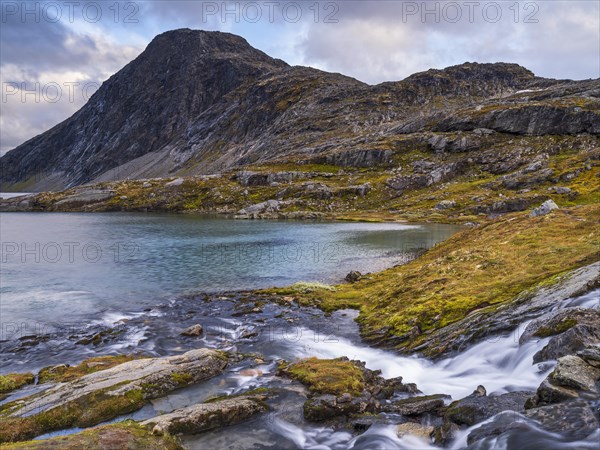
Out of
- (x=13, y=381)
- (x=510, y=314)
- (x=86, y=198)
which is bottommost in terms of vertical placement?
(x=13, y=381)

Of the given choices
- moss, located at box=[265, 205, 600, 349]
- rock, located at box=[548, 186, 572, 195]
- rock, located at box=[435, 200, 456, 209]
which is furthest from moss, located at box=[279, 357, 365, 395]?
rock, located at box=[548, 186, 572, 195]

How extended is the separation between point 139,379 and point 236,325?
10640 millimetres

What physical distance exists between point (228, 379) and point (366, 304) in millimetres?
15243

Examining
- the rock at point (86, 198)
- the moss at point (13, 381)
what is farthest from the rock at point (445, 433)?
the rock at point (86, 198)

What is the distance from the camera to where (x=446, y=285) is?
27.6 meters

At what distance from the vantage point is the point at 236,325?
2733 centimetres

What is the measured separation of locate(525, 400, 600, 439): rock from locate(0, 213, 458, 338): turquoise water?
1115 inches

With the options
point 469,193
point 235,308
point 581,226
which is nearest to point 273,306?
point 235,308

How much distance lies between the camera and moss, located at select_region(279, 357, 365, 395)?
16.1 meters

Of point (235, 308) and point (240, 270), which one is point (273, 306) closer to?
point (235, 308)

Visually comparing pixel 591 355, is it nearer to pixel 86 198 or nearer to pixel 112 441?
pixel 112 441

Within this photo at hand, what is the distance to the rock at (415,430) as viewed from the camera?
40.8 feet

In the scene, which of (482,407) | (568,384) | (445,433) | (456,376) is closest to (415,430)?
(445,433)

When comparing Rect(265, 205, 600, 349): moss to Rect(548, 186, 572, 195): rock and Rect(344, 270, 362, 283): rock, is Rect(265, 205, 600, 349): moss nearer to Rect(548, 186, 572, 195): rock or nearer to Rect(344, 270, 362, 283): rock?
Rect(344, 270, 362, 283): rock
